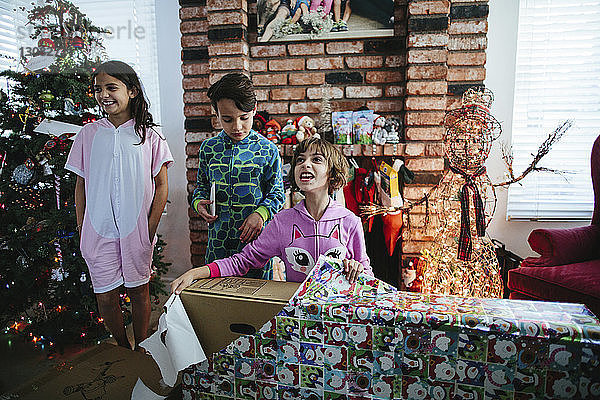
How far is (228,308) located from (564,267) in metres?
1.73

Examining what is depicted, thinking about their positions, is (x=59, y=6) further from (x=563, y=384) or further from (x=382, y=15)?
(x=382, y=15)

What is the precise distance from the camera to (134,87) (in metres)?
1.56

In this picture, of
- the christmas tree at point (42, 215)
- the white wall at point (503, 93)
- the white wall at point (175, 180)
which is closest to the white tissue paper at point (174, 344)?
the christmas tree at point (42, 215)

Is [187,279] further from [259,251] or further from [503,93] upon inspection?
[503,93]

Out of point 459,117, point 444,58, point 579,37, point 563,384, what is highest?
point 579,37

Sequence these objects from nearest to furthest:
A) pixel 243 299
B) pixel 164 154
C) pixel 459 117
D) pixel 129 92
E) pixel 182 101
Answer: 1. pixel 243 299
2. pixel 129 92
3. pixel 164 154
4. pixel 459 117
5. pixel 182 101

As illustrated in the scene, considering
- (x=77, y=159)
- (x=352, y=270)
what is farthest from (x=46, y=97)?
(x=352, y=270)

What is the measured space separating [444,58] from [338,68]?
0.70 meters

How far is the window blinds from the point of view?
8.52 ft

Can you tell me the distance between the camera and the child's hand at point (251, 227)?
1502 mm

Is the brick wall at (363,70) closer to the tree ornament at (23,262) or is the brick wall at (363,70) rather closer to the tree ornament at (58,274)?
the tree ornament at (58,274)

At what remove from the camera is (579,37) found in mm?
2602

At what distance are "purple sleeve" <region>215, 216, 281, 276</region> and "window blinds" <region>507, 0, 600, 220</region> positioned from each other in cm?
204

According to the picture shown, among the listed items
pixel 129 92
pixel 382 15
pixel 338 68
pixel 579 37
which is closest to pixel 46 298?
pixel 129 92
